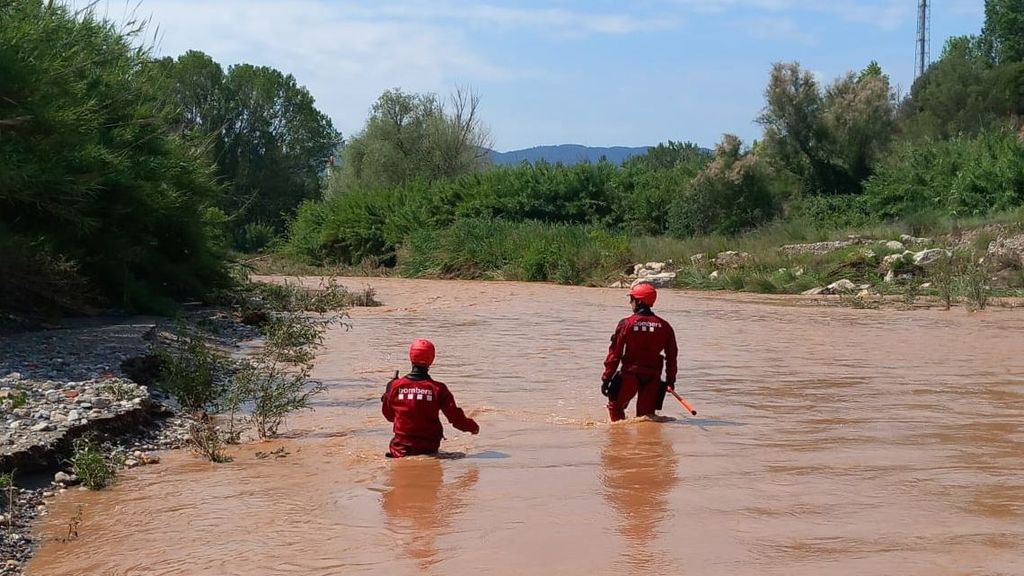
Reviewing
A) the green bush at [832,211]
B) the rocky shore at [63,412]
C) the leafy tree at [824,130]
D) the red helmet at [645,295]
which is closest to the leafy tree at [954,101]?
the leafy tree at [824,130]

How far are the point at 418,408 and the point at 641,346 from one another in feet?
8.09

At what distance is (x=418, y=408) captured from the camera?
8.70 m

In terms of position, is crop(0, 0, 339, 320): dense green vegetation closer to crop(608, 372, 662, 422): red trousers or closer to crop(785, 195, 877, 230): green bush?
crop(608, 372, 662, 422): red trousers

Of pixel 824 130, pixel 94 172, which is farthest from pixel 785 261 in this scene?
pixel 94 172

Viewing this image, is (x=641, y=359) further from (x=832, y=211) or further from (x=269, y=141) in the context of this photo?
(x=269, y=141)

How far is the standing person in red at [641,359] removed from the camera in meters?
10.2

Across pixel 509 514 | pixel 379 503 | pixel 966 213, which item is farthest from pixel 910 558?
pixel 966 213

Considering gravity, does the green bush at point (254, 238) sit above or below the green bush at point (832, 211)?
below

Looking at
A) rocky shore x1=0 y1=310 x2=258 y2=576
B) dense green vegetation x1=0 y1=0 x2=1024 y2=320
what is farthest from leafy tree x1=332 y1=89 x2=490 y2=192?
rocky shore x1=0 y1=310 x2=258 y2=576

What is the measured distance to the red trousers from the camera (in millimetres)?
10266

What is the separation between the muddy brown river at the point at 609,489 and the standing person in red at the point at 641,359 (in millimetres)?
279

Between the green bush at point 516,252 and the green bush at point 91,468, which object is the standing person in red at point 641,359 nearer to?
the green bush at point 91,468

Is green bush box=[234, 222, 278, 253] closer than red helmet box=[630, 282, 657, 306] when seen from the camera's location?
No

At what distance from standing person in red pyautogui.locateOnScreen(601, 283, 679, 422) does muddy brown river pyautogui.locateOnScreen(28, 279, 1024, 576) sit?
0.92 ft
